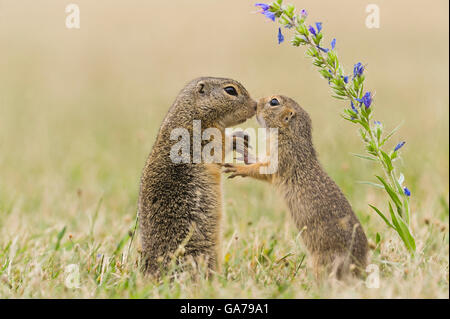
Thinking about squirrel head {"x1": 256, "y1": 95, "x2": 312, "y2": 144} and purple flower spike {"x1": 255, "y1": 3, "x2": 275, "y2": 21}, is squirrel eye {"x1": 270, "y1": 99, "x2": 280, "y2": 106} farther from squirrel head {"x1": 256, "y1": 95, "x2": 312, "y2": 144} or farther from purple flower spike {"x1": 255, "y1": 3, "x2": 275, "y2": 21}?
purple flower spike {"x1": 255, "y1": 3, "x2": 275, "y2": 21}

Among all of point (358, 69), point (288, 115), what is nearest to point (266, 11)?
point (358, 69)

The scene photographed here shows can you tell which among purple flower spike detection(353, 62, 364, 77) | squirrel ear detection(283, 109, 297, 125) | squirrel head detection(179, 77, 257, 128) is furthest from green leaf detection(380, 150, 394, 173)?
squirrel head detection(179, 77, 257, 128)

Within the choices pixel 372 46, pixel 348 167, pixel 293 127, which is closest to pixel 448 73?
pixel 372 46

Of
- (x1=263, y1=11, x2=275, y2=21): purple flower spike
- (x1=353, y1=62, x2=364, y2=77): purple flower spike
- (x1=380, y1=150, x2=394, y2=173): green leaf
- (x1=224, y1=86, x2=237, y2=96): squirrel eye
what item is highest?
(x1=263, y1=11, x2=275, y2=21): purple flower spike

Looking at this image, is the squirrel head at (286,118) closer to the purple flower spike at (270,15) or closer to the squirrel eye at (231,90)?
the squirrel eye at (231,90)

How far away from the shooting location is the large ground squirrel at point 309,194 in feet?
15.9

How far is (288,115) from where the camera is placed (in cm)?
571

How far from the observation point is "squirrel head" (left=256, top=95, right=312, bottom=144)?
564 centimetres

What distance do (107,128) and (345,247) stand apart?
763cm

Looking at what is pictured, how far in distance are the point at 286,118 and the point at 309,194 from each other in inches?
34.6

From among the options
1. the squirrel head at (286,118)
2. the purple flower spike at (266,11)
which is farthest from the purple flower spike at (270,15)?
the squirrel head at (286,118)

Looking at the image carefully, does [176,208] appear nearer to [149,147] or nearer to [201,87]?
[201,87]

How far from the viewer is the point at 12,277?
5.10 metres

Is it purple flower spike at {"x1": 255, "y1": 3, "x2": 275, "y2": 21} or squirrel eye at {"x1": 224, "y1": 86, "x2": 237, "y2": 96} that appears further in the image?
squirrel eye at {"x1": 224, "y1": 86, "x2": 237, "y2": 96}
